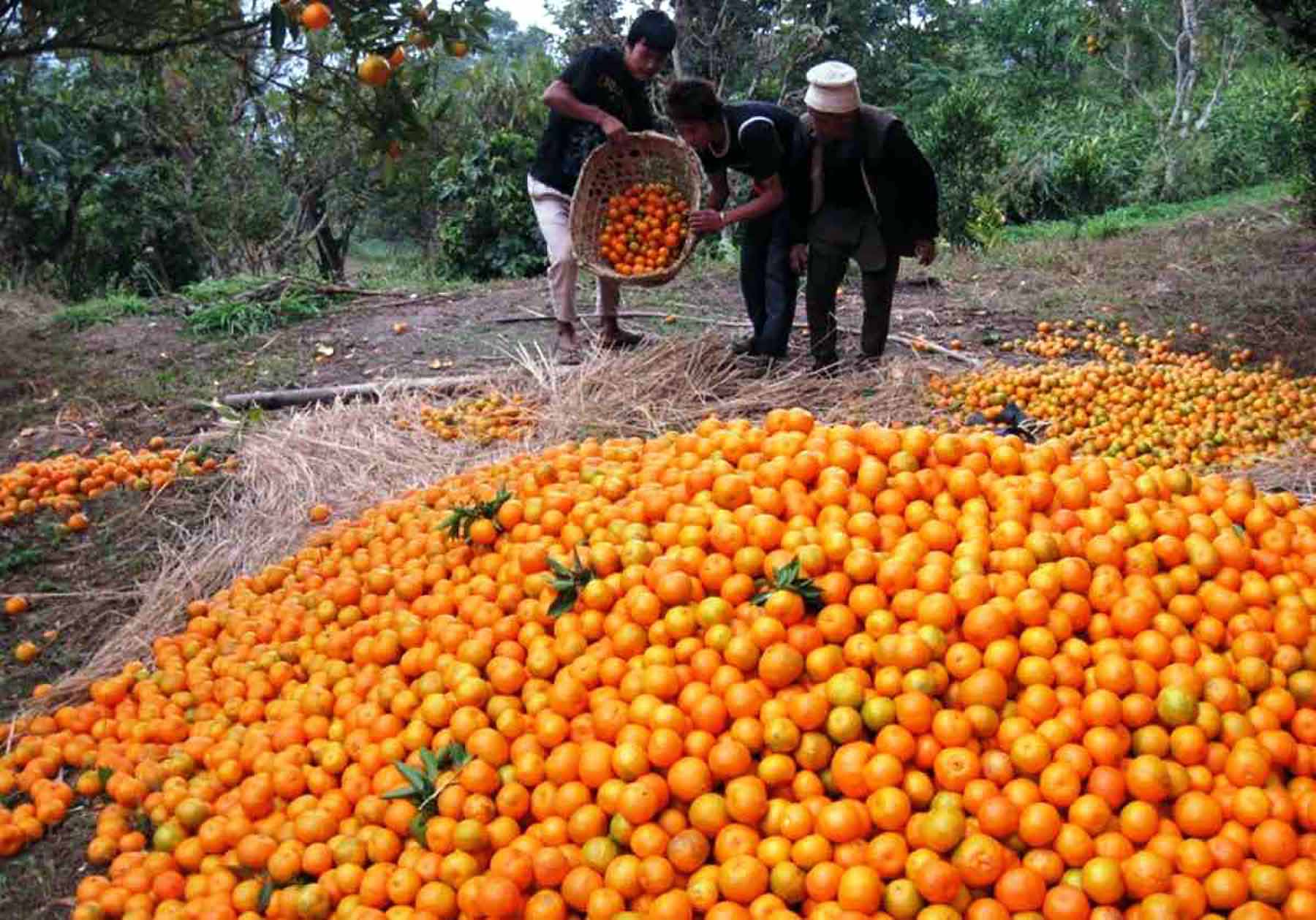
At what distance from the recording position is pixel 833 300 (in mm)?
5902

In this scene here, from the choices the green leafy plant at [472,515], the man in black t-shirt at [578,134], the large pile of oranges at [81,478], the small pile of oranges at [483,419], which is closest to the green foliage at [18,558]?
the large pile of oranges at [81,478]

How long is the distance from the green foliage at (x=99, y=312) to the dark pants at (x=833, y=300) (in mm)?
6538

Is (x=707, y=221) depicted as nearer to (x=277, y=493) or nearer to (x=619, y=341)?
(x=619, y=341)

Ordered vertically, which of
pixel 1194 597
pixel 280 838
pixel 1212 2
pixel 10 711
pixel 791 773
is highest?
pixel 1212 2

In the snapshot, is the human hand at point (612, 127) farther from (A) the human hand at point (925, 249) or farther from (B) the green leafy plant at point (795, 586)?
(B) the green leafy plant at point (795, 586)

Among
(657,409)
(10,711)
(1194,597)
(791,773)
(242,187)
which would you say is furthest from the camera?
(242,187)

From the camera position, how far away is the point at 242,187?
12.2 m

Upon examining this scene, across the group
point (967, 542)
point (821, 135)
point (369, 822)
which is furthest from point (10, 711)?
point (821, 135)

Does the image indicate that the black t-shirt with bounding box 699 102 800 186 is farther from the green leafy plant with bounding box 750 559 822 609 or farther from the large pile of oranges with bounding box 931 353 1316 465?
the green leafy plant with bounding box 750 559 822 609

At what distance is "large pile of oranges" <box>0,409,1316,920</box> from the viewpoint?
185 cm

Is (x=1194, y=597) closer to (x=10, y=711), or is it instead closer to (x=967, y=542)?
(x=967, y=542)

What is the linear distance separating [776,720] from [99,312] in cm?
908

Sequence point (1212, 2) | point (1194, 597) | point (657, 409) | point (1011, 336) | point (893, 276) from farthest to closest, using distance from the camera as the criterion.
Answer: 1. point (1212, 2)
2. point (1011, 336)
3. point (893, 276)
4. point (657, 409)
5. point (1194, 597)

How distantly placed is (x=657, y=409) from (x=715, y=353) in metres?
0.86
